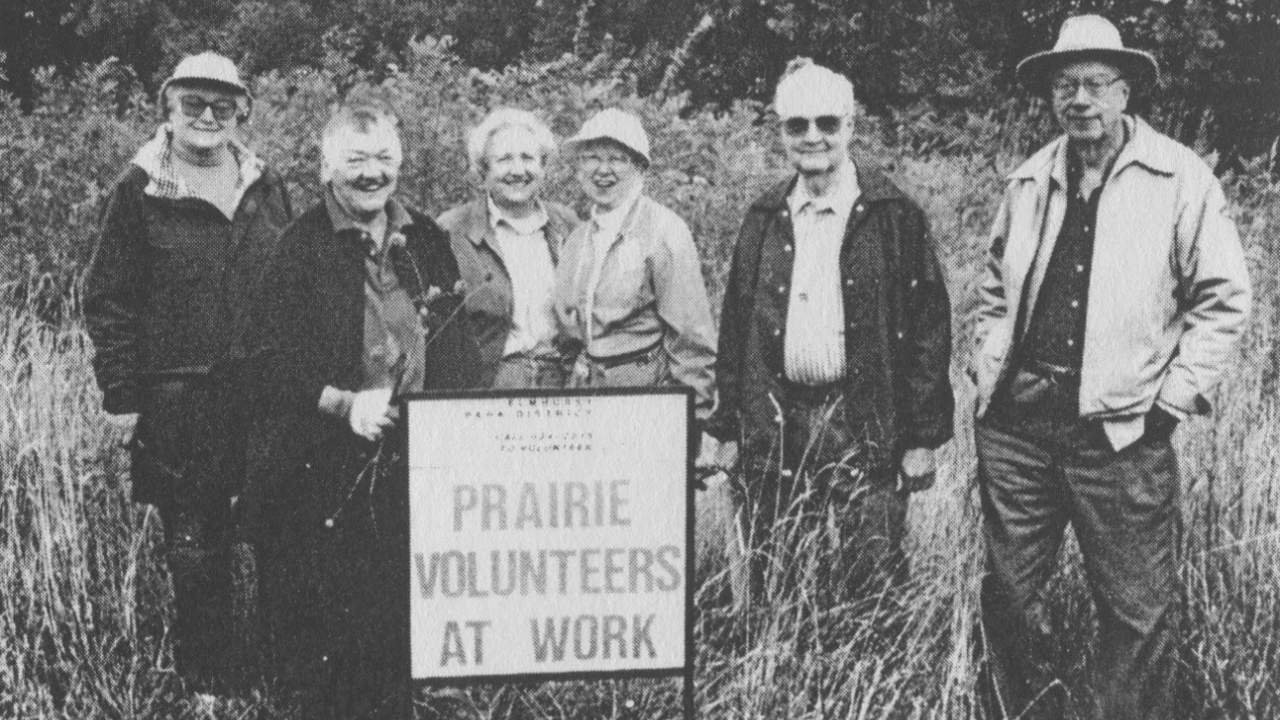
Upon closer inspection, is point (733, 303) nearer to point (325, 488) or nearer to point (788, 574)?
point (788, 574)

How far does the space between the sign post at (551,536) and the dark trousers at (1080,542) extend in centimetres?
108

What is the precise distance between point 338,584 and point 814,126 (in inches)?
77.3

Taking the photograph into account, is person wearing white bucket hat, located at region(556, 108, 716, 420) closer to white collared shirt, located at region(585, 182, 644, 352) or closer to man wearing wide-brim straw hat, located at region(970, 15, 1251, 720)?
white collared shirt, located at region(585, 182, 644, 352)

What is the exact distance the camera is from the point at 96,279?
4.51 m

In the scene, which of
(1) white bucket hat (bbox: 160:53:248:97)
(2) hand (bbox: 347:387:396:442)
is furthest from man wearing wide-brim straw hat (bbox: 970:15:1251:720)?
(1) white bucket hat (bbox: 160:53:248:97)

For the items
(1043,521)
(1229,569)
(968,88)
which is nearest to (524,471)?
(1043,521)

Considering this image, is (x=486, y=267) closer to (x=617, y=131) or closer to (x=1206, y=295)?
(x=617, y=131)

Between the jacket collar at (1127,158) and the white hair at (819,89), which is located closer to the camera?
the jacket collar at (1127,158)

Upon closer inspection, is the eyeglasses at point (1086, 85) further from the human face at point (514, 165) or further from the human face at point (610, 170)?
the human face at point (514, 165)

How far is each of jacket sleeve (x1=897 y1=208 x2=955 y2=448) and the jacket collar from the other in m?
0.36

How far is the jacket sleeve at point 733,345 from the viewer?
4.42 meters

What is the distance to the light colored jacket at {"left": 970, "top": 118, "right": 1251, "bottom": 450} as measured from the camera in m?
3.69

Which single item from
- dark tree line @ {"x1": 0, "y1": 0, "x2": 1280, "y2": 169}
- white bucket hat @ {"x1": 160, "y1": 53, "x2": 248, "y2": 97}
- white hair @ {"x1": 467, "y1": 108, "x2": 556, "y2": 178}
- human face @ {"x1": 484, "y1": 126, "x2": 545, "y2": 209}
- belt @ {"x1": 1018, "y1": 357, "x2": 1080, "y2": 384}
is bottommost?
belt @ {"x1": 1018, "y1": 357, "x2": 1080, "y2": 384}

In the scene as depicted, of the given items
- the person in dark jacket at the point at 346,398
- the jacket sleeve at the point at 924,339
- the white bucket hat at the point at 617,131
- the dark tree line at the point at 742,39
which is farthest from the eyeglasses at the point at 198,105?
the dark tree line at the point at 742,39
